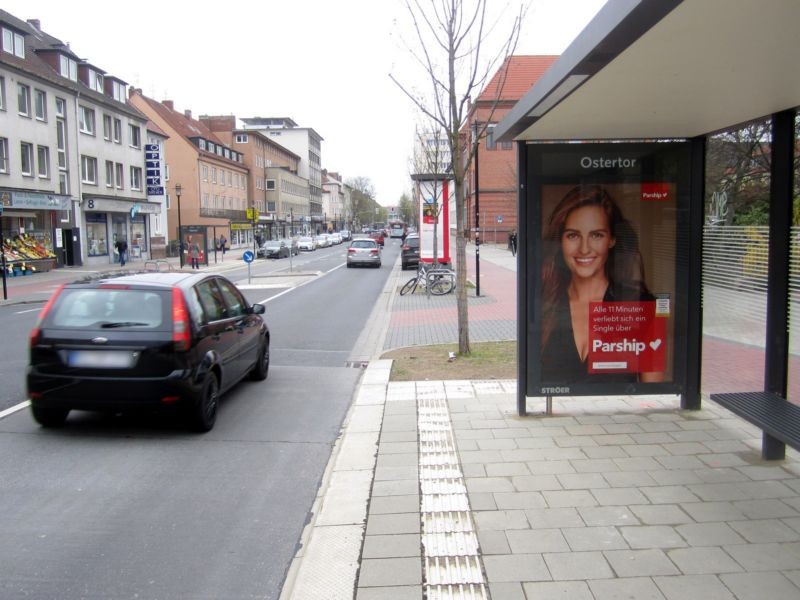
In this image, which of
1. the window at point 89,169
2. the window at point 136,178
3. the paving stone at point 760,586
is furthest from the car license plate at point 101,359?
the window at point 136,178

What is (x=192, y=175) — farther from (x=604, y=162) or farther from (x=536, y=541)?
(x=536, y=541)

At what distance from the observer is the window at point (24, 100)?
3334 cm

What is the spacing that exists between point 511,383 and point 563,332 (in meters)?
1.85

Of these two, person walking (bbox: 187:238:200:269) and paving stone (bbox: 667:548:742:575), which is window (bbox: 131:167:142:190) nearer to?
person walking (bbox: 187:238:200:269)

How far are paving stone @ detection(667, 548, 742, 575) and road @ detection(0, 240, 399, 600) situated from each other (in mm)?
2109

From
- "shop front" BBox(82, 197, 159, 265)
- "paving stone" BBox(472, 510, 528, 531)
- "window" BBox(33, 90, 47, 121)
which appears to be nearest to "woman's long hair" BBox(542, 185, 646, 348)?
"paving stone" BBox(472, 510, 528, 531)

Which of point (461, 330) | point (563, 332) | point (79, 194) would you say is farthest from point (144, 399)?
point (79, 194)

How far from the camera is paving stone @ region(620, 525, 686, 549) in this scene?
385cm

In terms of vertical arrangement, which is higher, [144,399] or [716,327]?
[716,327]

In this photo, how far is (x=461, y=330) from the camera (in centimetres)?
966

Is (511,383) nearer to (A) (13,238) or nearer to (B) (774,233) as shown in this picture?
(B) (774,233)

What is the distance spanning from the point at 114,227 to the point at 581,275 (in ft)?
139

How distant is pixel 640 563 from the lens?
365 cm

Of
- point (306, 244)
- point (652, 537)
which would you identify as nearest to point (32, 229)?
point (306, 244)
